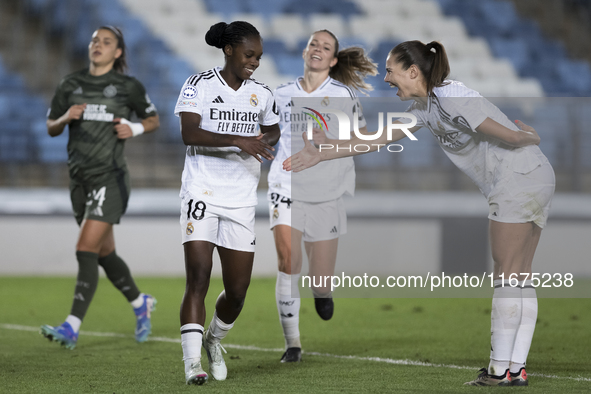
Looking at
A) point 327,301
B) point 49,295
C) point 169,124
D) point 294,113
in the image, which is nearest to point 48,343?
point 327,301

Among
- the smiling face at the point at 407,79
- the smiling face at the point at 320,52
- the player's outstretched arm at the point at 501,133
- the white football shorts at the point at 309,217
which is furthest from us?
the smiling face at the point at 320,52

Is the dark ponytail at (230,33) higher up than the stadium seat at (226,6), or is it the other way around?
the stadium seat at (226,6)

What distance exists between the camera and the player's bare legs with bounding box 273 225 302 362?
15.9 feet

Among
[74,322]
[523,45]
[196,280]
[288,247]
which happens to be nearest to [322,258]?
[288,247]

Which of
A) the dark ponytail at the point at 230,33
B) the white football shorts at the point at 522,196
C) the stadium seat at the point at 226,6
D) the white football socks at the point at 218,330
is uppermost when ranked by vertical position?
the stadium seat at the point at 226,6

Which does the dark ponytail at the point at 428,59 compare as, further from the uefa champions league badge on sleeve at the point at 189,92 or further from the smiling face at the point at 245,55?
the uefa champions league badge on sleeve at the point at 189,92

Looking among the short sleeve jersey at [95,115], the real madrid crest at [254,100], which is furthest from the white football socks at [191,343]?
the short sleeve jersey at [95,115]

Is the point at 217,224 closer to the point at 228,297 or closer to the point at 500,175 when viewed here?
the point at 228,297

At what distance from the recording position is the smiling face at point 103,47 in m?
5.66

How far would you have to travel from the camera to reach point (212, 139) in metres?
3.82

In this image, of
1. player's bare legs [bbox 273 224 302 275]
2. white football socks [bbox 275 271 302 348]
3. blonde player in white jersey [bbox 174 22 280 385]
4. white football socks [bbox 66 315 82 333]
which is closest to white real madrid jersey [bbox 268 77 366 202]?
player's bare legs [bbox 273 224 302 275]

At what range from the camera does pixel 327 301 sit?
5102 millimetres

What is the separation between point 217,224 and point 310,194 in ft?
3.70

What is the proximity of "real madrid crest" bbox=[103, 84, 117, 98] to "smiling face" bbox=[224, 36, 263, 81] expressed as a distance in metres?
1.94
